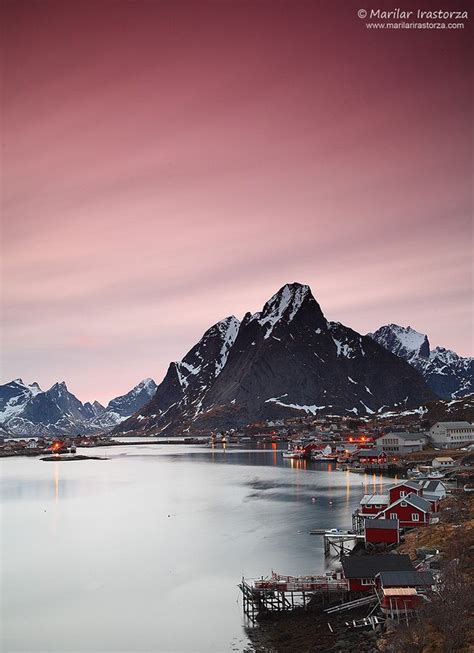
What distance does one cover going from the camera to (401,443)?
3152 inches

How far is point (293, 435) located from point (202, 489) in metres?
105

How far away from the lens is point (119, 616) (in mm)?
19828

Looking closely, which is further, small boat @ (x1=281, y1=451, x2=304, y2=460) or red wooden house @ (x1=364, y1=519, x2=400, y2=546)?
small boat @ (x1=281, y1=451, x2=304, y2=460)

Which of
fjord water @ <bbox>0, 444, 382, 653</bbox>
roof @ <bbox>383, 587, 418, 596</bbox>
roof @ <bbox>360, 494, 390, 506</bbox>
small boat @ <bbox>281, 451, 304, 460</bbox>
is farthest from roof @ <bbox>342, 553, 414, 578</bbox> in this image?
small boat @ <bbox>281, 451, 304, 460</bbox>

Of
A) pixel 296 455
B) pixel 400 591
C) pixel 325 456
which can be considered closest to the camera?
pixel 400 591

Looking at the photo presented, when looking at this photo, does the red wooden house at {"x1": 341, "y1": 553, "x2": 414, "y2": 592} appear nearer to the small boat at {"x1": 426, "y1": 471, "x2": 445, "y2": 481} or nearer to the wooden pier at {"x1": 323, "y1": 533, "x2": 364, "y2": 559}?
the wooden pier at {"x1": 323, "y1": 533, "x2": 364, "y2": 559}

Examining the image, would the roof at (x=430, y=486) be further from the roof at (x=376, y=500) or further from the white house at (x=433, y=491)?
the roof at (x=376, y=500)

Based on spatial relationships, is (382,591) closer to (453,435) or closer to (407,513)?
(407,513)

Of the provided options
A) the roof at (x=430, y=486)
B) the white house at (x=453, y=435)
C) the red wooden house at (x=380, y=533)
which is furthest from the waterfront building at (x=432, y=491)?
the white house at (x=453, y=435)

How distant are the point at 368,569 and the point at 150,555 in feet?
40.0

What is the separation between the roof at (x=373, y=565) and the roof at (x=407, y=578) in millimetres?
931

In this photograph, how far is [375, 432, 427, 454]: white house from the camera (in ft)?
261

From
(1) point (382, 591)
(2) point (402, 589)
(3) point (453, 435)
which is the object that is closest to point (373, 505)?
(1) point (382, 591)

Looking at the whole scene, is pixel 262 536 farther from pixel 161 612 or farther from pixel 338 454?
pixel 338 454
